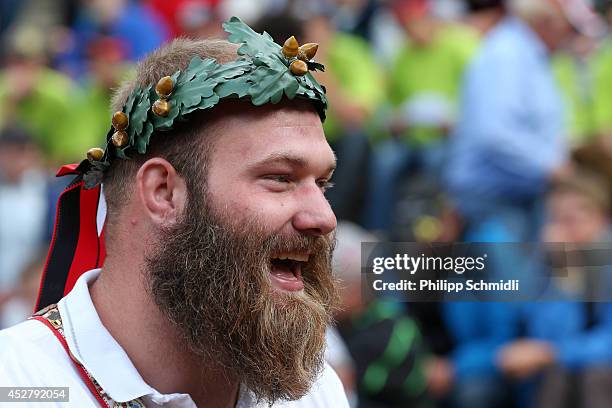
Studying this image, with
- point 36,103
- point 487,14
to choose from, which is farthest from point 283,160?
point 36,103

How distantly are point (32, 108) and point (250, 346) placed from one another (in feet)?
21.8

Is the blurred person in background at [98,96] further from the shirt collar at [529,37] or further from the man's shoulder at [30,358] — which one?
the man's shoulder at [30,358]

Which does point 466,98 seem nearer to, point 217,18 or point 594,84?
point 594,84

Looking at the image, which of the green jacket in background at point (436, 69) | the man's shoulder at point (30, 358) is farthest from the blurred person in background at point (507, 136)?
the man's shoulder at point (30, 358)

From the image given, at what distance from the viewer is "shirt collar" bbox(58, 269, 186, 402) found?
9.20 feet

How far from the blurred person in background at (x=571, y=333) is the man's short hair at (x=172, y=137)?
3177 mm

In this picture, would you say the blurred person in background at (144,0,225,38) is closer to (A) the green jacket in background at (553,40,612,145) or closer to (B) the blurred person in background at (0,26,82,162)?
(B) the blurred person in background at (0,26,82,162)

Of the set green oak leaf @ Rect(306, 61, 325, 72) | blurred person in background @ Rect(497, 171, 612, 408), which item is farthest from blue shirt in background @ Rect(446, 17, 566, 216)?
green oak leaf @ Rect(306, 61, 325, 72)

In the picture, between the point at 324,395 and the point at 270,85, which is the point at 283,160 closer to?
the point at 270,85

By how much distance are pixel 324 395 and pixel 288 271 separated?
0.45m

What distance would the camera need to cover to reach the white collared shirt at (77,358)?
278cm

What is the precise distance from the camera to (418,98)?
8219 millimetres

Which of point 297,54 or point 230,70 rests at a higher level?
point 297,54

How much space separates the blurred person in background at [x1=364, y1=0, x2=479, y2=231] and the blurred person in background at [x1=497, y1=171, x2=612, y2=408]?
1310 mm
